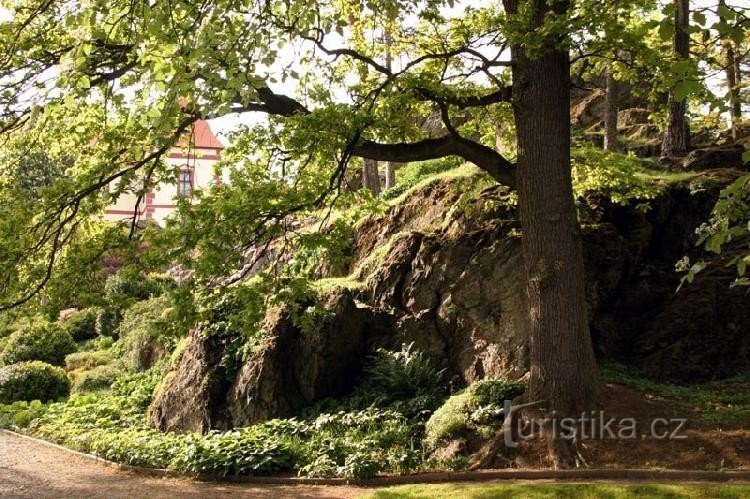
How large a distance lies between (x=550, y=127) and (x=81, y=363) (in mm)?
17844

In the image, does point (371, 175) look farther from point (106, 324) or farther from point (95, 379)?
point (106, 324)

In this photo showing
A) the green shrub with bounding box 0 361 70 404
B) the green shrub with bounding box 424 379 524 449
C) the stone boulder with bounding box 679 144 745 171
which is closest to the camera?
the green shrub with bounding box 424 379 524 449

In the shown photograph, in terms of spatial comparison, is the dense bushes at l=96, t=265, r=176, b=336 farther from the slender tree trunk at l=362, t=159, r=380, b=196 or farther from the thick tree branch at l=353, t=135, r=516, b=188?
the thick tree branch at l=353, t=135, r=516, b=188

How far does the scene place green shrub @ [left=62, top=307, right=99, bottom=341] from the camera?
2630 cm

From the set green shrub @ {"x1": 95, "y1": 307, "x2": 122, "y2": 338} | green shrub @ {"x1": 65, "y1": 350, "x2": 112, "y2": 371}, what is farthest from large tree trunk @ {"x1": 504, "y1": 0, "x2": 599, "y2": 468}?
green shrub @ {"x1": 95, "y1": 307, "x2": 122, "y2": 338}

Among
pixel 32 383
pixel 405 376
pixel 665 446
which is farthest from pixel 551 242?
pixel 32 383

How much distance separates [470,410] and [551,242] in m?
3.02

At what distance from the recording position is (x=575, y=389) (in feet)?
31.7

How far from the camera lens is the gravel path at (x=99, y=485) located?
977cm

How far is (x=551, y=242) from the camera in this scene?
32.1 ft

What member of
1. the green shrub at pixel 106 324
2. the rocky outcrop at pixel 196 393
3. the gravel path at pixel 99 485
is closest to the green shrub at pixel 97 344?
the green shrub at pixel 106 324

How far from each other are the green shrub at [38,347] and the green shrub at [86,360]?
1045 millimetres

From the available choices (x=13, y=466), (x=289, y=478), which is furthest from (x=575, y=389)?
(x=13, y=466)

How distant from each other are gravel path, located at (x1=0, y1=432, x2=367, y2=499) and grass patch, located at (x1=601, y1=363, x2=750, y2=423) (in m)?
5.31
